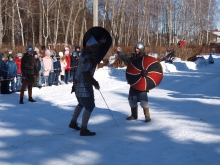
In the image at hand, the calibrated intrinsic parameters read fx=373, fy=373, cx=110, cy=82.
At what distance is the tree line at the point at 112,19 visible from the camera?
1607 inches

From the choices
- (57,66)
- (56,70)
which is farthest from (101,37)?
(57,66)

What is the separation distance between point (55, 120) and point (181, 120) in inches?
101

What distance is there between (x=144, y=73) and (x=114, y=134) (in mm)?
1507

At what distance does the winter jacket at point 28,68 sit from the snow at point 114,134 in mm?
682

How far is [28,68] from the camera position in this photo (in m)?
10.3

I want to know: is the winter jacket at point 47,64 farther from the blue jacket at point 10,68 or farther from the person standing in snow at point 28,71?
the person standing in snow at point 28,71

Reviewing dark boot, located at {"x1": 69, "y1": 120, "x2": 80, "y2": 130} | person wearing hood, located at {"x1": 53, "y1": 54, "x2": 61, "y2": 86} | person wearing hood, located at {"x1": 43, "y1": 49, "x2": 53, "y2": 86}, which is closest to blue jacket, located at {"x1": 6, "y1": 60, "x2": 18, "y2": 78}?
person wearing hood, located at {"x1": 43, "y1": 49, "x2": 53, "y2": 86}

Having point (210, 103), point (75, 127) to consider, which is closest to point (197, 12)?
point (210, 103)

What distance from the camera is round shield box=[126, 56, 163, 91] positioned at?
7.30 metres

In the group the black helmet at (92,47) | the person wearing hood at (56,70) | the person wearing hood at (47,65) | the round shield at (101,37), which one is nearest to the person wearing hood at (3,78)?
the person wearing hood at (47,65)

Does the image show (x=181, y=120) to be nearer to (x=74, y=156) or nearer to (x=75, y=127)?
(x=75, y=127)

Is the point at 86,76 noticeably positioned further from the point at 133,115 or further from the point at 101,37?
the point at 133,115

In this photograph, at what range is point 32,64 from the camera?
412 inches

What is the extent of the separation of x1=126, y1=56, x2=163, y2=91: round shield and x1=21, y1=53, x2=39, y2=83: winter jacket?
3.82 metres
